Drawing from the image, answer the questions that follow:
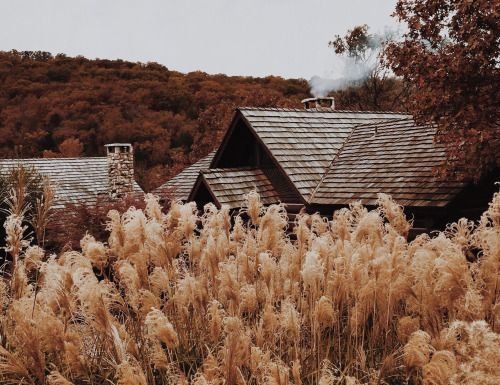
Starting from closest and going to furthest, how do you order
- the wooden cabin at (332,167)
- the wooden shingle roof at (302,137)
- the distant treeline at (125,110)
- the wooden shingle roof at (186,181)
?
the wooden cabin at (332,167) → the wooden shingle roof at (302,137) → the wooden shingle roof at (186,181) → the distant treeline at (125,110)

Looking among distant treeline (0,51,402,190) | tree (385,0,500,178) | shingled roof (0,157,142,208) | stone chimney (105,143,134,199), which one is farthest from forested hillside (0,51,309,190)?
tree (385,0,500,178)

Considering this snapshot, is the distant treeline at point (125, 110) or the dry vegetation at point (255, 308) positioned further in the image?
the distant treeline at point (125, 110)

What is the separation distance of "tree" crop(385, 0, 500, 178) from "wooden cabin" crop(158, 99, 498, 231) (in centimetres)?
167

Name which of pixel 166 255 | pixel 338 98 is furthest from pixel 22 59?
pixel 166 255

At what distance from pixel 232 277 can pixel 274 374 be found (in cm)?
114

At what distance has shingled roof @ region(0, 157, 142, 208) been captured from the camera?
25094 millimetres

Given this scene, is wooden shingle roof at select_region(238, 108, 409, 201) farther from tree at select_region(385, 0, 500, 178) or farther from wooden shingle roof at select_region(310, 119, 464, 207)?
tree at select_region(385, 0, 500, 178)

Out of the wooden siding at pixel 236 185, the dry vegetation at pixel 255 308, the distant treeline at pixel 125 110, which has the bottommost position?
the dry vegetation at pixel 255 308

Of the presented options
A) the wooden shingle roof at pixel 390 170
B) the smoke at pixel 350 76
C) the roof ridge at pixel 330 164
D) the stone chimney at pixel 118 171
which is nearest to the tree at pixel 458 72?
the wooden shingle roof at pixel 390 170

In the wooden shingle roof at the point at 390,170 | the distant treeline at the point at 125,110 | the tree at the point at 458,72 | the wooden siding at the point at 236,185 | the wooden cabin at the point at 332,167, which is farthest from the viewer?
the distant treeline at the point at 125,110

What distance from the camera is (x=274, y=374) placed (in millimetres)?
2598

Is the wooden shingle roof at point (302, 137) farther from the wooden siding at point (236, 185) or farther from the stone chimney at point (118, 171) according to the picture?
the stone chimney at point (118, 171)

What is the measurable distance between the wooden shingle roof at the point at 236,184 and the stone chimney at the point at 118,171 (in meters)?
8.08

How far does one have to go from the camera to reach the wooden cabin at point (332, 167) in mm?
10992
